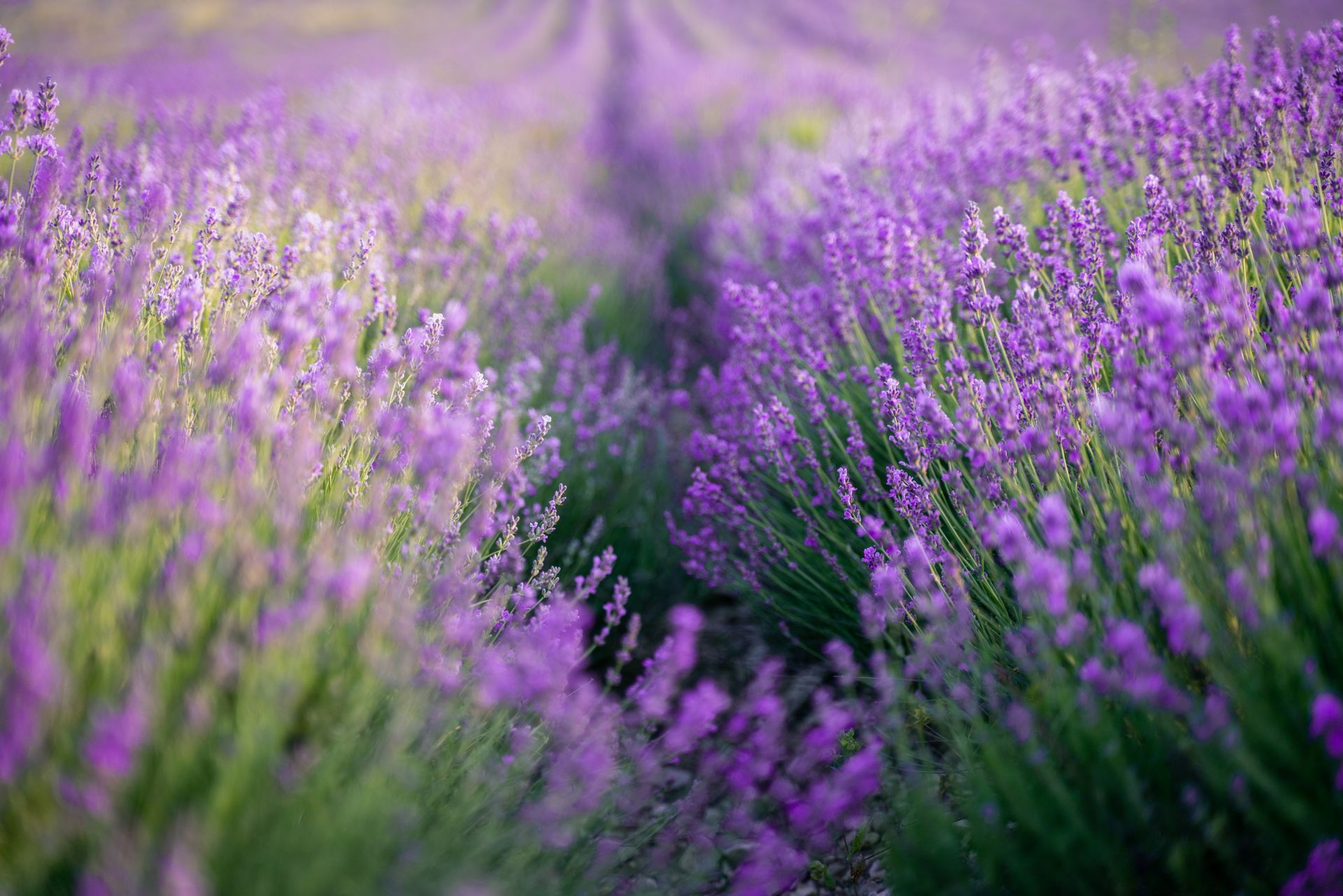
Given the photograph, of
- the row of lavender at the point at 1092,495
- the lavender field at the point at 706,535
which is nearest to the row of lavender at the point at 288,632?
the lavender field at the point at 706,535

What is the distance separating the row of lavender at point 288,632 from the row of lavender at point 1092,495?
0.29 m

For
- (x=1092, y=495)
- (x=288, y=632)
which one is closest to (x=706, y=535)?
(x=1092, y=495)

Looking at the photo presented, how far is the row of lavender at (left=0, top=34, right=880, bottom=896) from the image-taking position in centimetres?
94

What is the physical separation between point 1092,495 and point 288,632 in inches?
62.5

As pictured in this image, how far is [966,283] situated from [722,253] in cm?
288

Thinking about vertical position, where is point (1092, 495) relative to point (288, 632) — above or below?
above

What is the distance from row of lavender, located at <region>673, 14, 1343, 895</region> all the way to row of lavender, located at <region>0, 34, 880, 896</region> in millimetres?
292

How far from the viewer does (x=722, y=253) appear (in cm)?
465

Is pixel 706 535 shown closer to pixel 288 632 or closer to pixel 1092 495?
pixel 1092 495

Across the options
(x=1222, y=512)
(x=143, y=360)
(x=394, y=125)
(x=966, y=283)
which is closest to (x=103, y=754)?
(x=143, y=360)

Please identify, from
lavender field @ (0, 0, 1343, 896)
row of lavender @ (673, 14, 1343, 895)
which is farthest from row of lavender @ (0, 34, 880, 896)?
row of lavender @ (673, 14, 1343, 895)

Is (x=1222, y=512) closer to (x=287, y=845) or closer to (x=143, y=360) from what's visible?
(x=287, y=845)

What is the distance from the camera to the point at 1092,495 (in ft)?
5.45

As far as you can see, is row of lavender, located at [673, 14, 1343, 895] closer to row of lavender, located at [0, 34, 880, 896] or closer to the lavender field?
the lavender field
